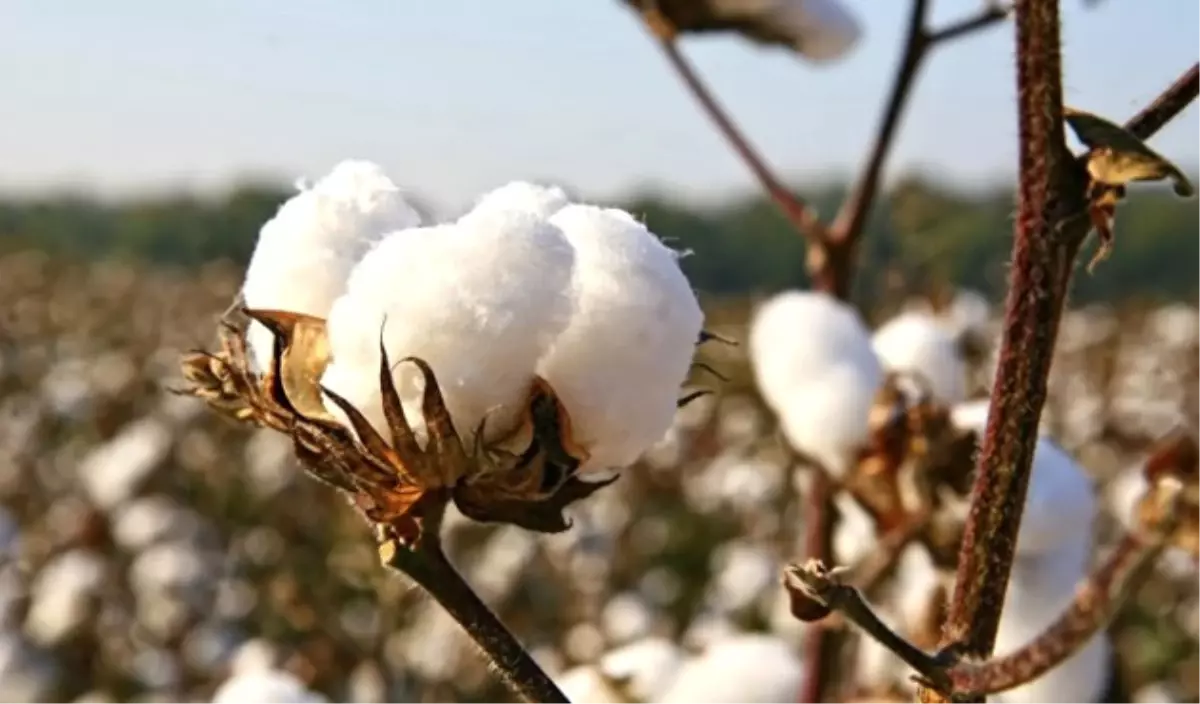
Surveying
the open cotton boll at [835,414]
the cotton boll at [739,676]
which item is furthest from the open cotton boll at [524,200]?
the open cotton boll at [835,414]

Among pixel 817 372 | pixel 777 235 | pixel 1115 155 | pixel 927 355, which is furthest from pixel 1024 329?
pixel 777 235

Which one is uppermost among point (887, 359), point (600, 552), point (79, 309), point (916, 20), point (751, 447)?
point (916, 20)

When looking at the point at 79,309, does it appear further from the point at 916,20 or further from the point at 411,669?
the point at 916,20

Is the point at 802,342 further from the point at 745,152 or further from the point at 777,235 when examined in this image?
the point at 777,235

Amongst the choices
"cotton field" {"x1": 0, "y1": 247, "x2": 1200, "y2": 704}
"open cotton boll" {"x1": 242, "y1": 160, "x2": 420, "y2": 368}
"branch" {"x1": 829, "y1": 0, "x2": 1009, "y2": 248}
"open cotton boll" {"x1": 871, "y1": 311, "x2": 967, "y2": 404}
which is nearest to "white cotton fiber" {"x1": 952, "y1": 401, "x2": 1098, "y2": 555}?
"cotton field" {"x1": 0, "y1": 247, "x2": 1200, "y2": 704}

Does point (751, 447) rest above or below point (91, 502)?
below

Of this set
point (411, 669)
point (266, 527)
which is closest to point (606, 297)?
point (411, 669)
